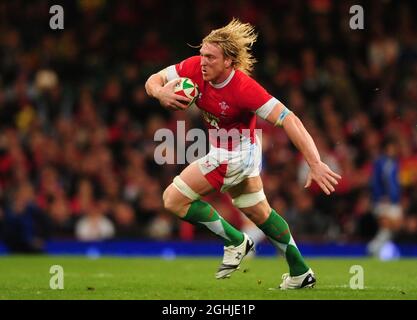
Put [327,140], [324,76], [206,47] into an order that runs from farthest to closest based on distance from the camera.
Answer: [324,76]
[327,140]
[206,47]

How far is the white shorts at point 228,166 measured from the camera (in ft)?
27.7

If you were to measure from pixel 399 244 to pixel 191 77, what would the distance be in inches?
325

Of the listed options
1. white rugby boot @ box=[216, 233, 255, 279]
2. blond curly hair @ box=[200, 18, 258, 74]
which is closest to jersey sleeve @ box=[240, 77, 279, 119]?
blond curly hair @ box=[200, 18, 258, 74]

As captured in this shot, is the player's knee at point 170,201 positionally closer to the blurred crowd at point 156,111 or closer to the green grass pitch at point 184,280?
the green grass pitch at point 184,280

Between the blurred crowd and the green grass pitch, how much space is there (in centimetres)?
191

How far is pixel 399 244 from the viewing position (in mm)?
15727

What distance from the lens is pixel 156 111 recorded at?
58.5 ft

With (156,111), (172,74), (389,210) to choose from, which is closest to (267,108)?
(172,74)

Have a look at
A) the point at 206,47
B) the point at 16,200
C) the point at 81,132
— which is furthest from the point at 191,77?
the point at 81,132

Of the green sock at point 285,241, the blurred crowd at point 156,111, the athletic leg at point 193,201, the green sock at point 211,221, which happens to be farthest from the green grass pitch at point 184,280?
the blurred crowd at point 156,111

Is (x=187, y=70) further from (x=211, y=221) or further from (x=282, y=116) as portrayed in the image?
(x=211, y=221)

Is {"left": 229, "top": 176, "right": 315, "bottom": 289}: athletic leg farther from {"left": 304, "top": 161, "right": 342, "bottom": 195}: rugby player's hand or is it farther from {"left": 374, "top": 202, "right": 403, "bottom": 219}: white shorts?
{"left": 374, "top": 202, "right": 403, "bottom": 219}: white shorts

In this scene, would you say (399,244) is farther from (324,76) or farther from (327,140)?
(324,76)

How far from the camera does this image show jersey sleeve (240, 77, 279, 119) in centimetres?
804
